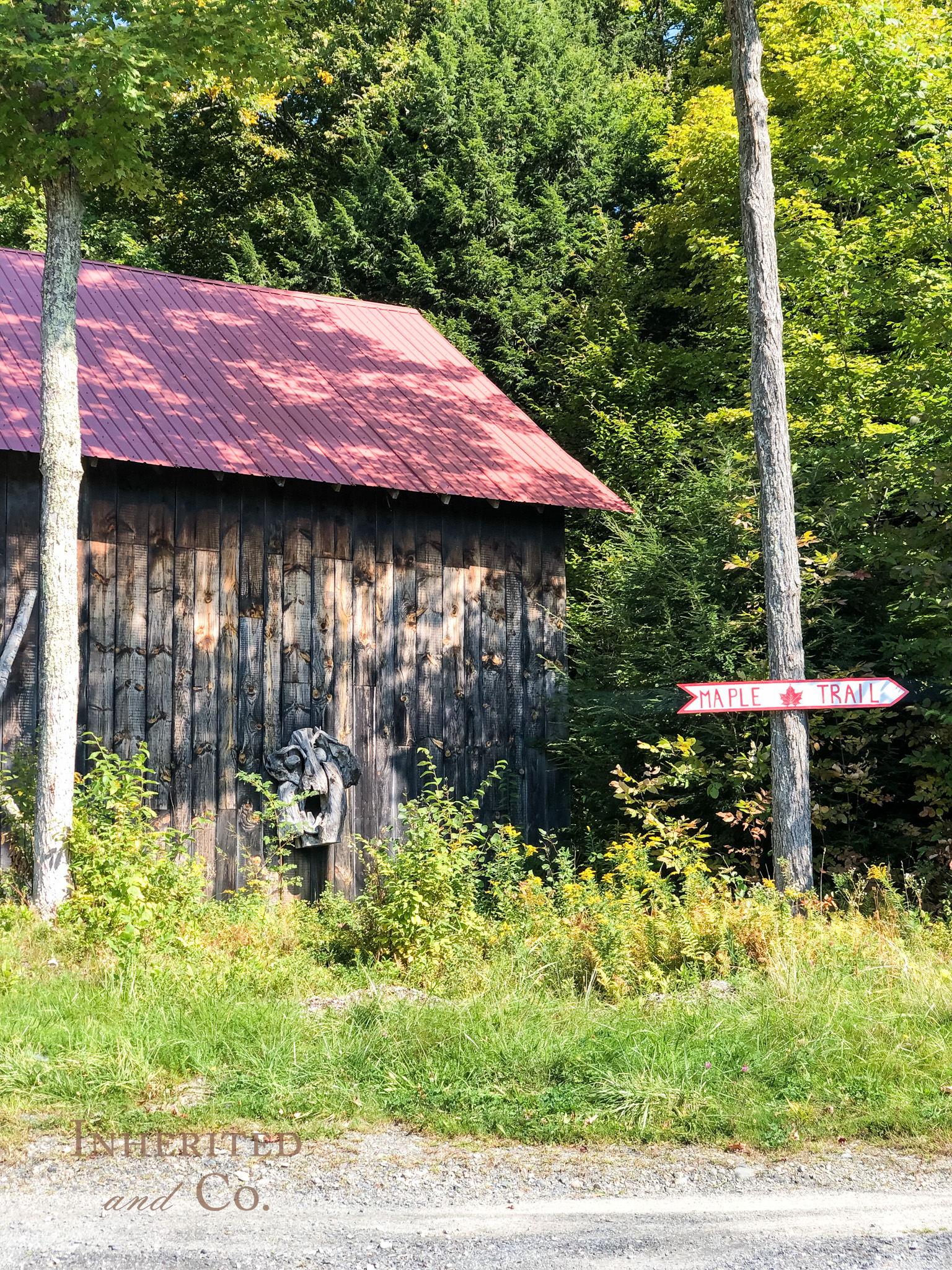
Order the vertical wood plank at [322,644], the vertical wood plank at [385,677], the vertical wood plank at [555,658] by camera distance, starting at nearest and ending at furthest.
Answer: the vertical wood plank at [322,644], the vertical wood plank at [385,677], the vertical wood plank at [555,658]

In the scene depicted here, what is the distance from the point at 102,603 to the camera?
33.0 ft

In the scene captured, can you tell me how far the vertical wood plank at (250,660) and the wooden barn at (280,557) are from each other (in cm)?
2

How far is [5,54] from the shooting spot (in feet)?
26.0

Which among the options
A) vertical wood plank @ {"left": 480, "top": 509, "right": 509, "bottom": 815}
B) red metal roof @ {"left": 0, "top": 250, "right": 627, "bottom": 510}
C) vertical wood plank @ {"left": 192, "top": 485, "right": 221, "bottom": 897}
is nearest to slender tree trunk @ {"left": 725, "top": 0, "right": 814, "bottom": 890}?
red metal roof @ {"left": 0, "top": 250, "right": 627, "bottom": 510}

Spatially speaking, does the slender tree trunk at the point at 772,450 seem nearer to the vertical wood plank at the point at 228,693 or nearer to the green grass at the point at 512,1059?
the green grass at the point at 512,1059

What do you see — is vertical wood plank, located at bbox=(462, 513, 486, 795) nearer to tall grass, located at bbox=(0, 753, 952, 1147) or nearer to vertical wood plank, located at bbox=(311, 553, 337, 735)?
vertical wood plank, located at bbox=(311, 553, 337, 735)

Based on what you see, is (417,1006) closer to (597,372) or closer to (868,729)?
(868,729)

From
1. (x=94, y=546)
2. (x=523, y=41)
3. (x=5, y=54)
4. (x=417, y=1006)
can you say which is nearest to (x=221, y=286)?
(x=94, y=546)

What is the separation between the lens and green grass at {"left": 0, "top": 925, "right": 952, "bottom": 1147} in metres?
4.88

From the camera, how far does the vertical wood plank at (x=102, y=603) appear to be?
9945mm

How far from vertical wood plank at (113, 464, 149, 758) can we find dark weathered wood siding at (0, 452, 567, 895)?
1 centimetres

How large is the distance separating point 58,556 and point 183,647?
2260mm

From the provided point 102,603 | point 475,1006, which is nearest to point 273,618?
point 102,603
